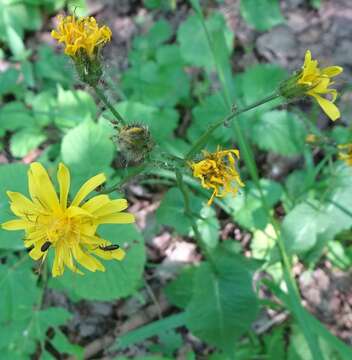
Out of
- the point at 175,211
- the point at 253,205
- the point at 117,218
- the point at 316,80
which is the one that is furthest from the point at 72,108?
the point at 316,80

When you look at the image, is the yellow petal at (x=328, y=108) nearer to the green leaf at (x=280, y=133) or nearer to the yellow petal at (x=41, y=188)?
the yellow petal at (x=41, y=188)

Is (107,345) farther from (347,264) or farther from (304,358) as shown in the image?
(347,264)

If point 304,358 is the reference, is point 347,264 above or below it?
above

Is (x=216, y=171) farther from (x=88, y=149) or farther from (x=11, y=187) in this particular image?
(x=11, y=187)

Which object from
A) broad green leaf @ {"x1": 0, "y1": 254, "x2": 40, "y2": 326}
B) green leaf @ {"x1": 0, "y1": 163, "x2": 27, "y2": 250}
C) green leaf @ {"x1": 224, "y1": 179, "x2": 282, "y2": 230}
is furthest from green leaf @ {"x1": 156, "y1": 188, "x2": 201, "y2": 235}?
broad green leaf @ {"x1": 0, "y1": 254, "x2": 40, "y2": 326}

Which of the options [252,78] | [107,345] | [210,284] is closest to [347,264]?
[210,284]

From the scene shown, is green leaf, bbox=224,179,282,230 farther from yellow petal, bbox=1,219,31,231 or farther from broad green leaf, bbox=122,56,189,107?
yellow petal, bbox=1,219,31,231
